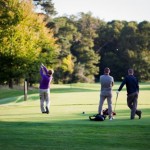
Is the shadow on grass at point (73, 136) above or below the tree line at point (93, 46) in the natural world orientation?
below

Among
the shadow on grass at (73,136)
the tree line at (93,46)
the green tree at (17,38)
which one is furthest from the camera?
the tree line at (93,46)

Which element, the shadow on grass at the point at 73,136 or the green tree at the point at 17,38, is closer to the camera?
the shadow on grass at the point at 73,136

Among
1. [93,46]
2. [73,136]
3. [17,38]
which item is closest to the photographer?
[73,136]

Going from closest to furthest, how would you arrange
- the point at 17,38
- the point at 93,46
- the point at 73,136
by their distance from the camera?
the point at 73,136, the point at 17,38, the point at 93,46

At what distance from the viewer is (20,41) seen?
97.9 feet

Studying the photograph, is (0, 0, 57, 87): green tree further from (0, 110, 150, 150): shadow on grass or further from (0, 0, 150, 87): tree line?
(0, 0, 150, 87): tree line

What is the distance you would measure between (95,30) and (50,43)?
297 feet

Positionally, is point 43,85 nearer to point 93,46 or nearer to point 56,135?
point 56,135

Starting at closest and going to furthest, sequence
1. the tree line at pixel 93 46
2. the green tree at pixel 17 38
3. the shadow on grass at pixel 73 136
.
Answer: the shadow on grass at pixel 73 136 < the green tree at pixel 17 38 < the tree line at pixel 93 46

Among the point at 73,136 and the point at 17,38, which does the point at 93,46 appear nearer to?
the point at 17,38

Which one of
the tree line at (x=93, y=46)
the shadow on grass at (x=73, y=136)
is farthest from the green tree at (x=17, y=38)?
the tree line at (x=93, y=46)

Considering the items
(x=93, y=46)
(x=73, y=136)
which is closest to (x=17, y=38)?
(x=73, y=136)

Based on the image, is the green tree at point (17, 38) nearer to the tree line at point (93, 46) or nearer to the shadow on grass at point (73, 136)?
the shadow on grass at point (73, 136)

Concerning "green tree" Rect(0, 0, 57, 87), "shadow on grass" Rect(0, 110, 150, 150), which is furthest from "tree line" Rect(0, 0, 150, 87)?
"shadow on grass" Rect(0, 110, 150, 150)
